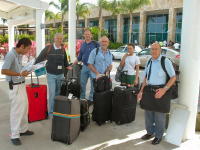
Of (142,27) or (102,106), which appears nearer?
(102,106)

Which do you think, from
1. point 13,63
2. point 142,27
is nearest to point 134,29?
point 142,27

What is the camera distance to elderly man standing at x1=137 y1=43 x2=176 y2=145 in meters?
4.07

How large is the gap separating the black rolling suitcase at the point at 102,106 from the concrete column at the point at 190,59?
138cm

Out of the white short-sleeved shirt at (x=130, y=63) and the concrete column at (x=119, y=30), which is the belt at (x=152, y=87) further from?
the concrete column at (x=119, y=30)

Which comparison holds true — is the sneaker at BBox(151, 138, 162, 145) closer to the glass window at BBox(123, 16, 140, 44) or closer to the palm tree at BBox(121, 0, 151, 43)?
the palm tree at BBox(121, 0, 151, 43)

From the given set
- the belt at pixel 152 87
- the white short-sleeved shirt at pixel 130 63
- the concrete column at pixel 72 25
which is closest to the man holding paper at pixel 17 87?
the belt at pixel 152 87

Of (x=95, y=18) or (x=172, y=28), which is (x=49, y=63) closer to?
(x=172, y=28)

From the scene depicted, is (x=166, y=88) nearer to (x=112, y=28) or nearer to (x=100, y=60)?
(x=100, y=60)

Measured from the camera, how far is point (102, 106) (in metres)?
5.06

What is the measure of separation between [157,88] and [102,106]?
1308mm

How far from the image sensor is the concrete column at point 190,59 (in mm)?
4270

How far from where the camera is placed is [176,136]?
14.4 ft

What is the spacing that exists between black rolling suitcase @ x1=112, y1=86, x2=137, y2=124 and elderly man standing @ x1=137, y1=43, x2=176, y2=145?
2.28ft

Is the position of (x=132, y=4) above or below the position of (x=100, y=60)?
above
